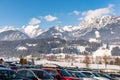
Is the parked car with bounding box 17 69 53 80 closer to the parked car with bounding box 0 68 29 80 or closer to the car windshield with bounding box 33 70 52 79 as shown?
the car windshield with bounding box 33 70 52 79

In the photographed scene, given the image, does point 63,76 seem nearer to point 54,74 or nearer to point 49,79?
point 54,74

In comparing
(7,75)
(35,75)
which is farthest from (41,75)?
(7,75)

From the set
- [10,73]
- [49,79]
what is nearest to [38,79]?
[49,79]

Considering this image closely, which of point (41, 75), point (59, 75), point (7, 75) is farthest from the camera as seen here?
point (59, 75)

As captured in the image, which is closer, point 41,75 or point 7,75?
point 7,75

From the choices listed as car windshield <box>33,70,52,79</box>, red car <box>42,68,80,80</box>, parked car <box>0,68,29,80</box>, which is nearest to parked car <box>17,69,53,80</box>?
car windshield <box>33,70,52,79</box>

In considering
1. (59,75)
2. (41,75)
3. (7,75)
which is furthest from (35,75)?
(7,75)

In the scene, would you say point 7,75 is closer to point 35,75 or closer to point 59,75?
point 35,75

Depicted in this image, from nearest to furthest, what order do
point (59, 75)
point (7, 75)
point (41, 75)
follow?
point (7, 75) < point (41, 75) < point (59, 75)

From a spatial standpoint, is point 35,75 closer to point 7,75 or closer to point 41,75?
point 41,75

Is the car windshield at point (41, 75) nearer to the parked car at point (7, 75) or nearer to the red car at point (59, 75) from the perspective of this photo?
the red car at point (59, 75)

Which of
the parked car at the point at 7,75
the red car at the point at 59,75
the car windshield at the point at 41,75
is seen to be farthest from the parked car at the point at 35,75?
the parked car at the point at 7,75

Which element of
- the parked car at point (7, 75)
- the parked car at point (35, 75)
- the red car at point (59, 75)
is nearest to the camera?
the parked car at point (7, 75)

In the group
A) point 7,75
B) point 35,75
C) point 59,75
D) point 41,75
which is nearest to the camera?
point 7,75
